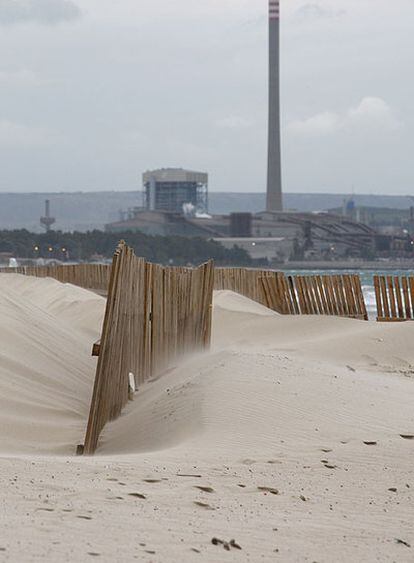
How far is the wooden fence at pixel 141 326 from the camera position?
7.41 m

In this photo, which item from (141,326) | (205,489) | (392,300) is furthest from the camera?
(392,300)

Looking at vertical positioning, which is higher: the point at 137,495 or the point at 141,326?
the point at 141,326

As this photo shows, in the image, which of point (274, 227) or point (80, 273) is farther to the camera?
point (274, 227)

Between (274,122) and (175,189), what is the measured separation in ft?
85.4

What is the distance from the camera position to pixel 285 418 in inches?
310

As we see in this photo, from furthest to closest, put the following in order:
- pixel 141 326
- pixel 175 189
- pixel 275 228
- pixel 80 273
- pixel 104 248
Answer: pixel 175 189 < pixel 275 228 < pixel 104 248 < pixel 80 273 < pixel 141 326

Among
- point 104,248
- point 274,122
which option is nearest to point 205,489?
point 104,248

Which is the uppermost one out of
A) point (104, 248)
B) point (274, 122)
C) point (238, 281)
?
point (274, 122)

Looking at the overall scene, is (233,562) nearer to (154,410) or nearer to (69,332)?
(154,410)

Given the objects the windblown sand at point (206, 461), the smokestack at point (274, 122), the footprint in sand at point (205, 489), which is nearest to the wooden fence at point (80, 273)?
the windblown sand at point (206, 461)

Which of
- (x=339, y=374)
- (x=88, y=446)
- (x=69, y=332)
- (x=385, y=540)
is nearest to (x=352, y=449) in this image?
(x=88, y=446)

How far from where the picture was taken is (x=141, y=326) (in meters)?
9.50

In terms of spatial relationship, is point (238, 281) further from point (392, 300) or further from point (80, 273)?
point (80, 273)

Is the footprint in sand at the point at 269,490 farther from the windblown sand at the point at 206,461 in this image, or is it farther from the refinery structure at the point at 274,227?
the refinery structure at the point at 274,227
